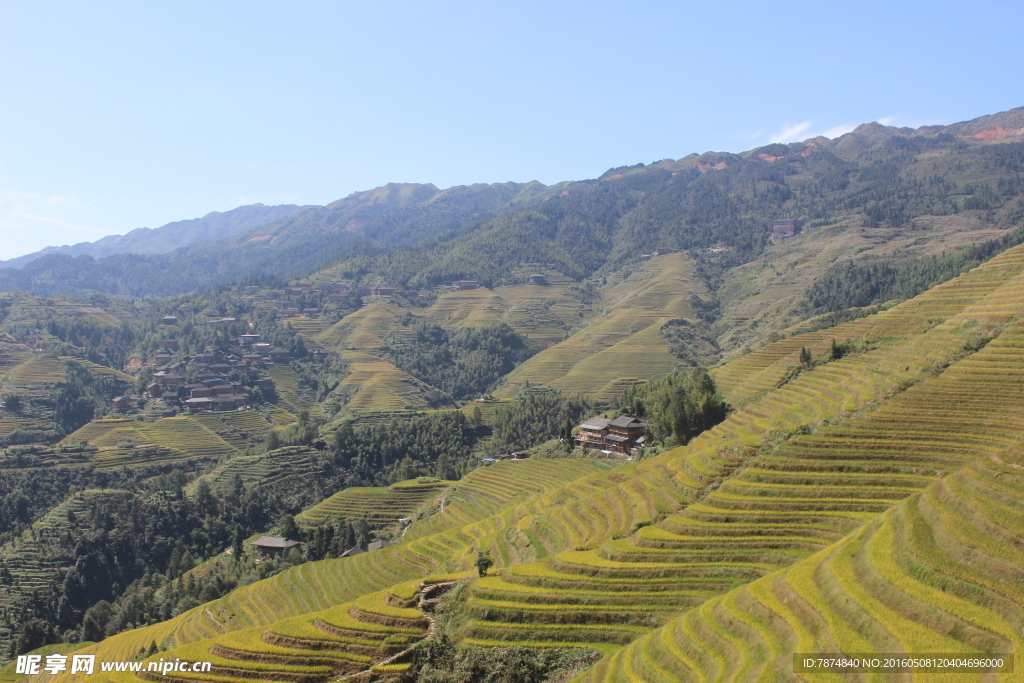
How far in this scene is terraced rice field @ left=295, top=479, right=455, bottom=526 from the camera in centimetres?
7650

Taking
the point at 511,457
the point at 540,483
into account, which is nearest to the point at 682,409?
the point at 540,483

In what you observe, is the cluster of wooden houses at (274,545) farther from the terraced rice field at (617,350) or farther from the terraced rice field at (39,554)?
the terraced rice field at (617,350)

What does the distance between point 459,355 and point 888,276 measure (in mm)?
90160

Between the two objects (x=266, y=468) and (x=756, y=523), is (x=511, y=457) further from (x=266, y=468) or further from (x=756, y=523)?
(x=756, y=523)

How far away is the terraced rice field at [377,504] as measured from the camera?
251 ft

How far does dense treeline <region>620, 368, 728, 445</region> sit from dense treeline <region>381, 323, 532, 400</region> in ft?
245

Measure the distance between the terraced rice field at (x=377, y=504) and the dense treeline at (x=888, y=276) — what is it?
8689 centimetres

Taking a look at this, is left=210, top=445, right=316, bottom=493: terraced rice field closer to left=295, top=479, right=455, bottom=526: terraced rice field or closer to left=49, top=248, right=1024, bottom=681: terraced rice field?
left=295, top=479, right=455, bottom=526: terraced rice field

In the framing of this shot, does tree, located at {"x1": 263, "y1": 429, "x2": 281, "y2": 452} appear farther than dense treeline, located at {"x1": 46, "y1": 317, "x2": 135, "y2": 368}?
No

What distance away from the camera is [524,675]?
2823 cm

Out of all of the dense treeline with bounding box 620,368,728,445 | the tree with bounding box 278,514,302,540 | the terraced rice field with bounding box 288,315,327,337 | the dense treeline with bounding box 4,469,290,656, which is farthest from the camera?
the terraced rice field with bounding box 288,315,327,337

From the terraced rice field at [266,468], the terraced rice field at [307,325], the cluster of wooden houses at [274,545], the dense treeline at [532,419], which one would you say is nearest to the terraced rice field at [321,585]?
the cluster of wooden houses at [274,545]

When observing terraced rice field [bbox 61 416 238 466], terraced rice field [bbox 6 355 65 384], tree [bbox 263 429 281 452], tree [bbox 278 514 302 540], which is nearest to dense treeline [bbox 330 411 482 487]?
tree [bbox 263 429 281 452]

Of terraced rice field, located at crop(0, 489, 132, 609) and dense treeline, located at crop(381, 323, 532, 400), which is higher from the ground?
dense treeline, located at crop(381, 323, 532, 400)
